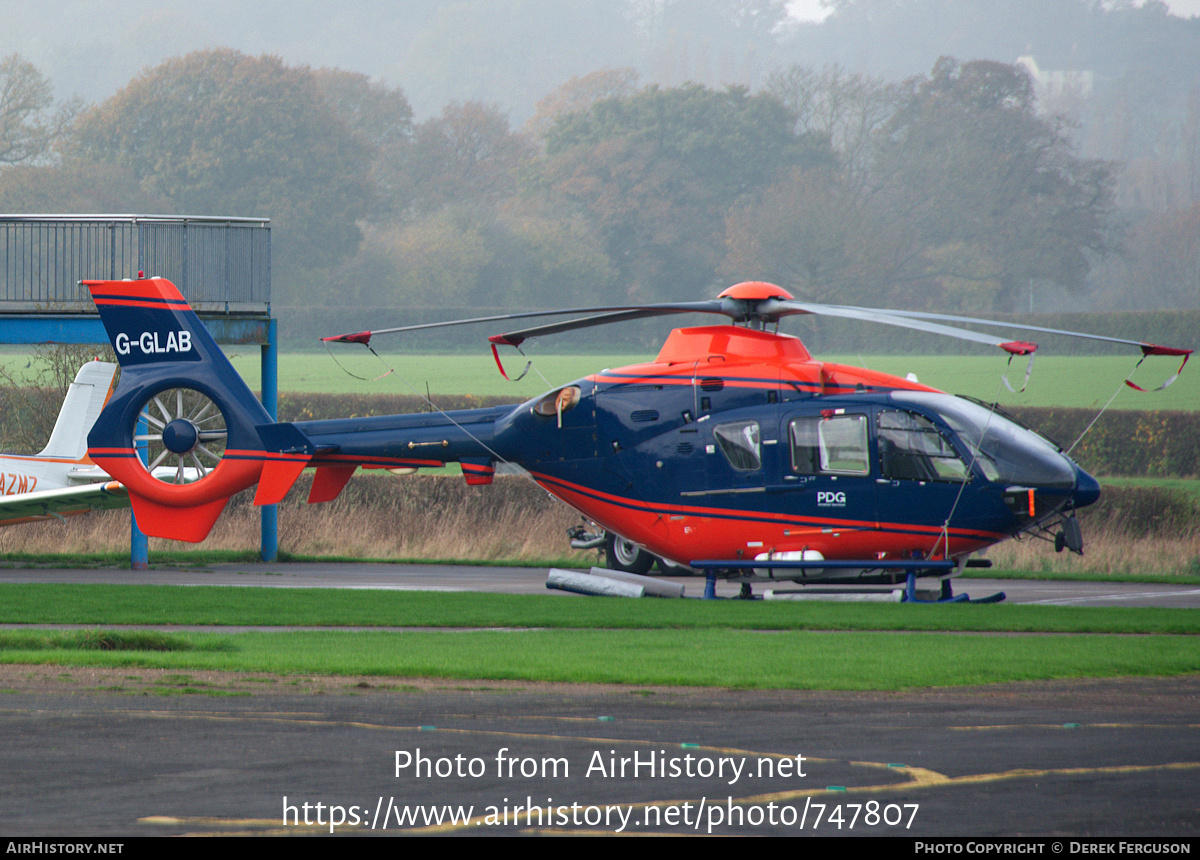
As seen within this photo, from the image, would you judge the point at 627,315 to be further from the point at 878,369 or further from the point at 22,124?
the point at 22,124

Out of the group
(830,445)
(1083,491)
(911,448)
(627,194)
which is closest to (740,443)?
(830,445)

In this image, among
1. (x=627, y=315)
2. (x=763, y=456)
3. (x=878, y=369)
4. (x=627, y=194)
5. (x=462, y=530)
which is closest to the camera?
(x=627, y=315)

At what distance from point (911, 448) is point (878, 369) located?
6147 centimetres

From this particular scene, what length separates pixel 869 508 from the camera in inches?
690

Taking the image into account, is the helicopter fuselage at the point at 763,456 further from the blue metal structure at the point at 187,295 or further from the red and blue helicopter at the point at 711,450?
the blue metal structure at the point at 187,295

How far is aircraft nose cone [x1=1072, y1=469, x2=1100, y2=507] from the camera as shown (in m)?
17.1

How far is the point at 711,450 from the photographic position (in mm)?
18000

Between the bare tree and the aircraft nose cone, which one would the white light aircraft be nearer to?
the aircraft nose cone

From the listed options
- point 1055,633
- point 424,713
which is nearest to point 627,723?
point 424,713

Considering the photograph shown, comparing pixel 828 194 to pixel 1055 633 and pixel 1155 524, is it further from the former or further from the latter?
pixel 1055 633

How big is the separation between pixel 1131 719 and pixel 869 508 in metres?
7.81

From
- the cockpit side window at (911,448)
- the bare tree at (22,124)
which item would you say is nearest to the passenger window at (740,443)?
the cockpit side window at (911,448)

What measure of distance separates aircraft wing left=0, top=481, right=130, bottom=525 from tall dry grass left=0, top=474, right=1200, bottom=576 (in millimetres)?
4362

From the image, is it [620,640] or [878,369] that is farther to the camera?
[878,369]
